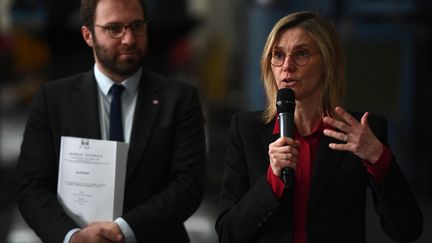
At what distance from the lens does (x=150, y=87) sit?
Answer: 2.47 metres

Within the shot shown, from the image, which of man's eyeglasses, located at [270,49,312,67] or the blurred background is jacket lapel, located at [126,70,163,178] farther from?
the blurred background

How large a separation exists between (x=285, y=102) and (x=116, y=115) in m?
0.78

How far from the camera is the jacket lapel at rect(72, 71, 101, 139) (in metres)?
2.38

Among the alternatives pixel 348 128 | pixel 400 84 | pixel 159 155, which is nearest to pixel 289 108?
pixel 348 128

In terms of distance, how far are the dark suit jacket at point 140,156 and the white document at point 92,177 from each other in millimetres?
49

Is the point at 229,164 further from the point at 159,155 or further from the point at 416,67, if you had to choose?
the point at 416,67

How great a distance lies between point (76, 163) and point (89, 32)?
0.45m

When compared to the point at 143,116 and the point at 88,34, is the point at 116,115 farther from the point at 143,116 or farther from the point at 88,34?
the point at 88,34

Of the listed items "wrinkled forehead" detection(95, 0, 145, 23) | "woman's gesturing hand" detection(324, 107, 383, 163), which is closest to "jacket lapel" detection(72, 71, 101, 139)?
"wrinkled forehead" detection(95, 0, 145, 23)

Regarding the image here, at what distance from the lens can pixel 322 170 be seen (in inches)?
74.0

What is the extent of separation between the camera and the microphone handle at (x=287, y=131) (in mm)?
1730

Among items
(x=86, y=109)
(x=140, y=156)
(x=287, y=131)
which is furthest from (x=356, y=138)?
(x=86, y=109)

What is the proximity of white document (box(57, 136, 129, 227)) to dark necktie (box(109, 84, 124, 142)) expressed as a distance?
0.08m

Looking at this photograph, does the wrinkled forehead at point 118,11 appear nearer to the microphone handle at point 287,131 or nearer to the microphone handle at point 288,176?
the microphone handle at point 287,131
